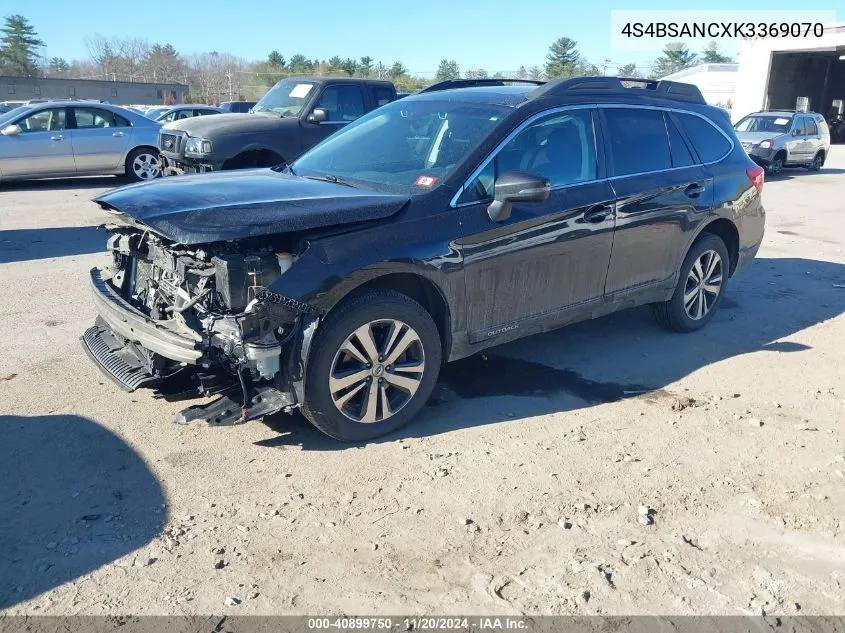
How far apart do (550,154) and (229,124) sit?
24.3 ft

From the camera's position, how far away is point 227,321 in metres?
3.65

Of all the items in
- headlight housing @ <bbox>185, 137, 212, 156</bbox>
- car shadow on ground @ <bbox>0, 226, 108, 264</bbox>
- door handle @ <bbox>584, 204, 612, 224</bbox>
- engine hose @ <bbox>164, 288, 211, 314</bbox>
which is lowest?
car shadow on ground @ <bbox>0, 226, 108, 264</bbox>

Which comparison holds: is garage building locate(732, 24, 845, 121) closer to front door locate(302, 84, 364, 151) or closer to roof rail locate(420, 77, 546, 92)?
front door locate(302, 84, 364, 151)

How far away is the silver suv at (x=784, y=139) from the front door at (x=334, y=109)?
11854 millimetres

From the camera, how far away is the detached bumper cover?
12.1ft

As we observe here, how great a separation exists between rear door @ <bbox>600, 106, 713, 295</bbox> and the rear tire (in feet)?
37.7

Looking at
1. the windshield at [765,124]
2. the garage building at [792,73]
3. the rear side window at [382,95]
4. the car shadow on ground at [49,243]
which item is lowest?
the car shadow on ground at [49,243]

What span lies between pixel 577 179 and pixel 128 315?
298 cm

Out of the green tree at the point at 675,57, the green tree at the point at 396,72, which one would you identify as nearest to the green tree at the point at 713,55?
the green tree at the point at 675,57

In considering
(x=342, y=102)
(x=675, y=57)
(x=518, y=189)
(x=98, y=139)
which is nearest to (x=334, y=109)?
(x=342, y=102)

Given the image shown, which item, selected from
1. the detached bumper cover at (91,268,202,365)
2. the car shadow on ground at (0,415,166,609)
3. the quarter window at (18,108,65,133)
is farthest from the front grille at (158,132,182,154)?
the car shadow on ground at (0,415,166,609)

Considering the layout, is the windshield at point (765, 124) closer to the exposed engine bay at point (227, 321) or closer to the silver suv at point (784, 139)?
the silver suv at point (784, 139)

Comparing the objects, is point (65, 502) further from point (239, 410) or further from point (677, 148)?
point (677, 148)

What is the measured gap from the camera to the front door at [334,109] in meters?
11.6
